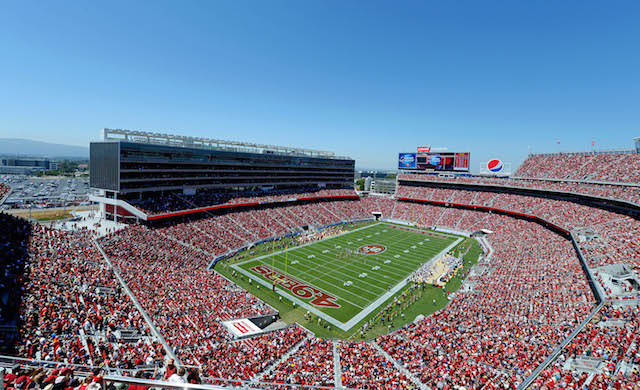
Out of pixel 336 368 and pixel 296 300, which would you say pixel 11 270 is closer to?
pixel 296 300

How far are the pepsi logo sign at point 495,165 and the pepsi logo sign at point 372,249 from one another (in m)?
34.8

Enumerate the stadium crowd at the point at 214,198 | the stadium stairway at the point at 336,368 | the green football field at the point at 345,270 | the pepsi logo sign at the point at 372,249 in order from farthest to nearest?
the pepsi logo sign at the point at 372,249, the stadium crowd at the point at 214,198, the green football field at the point at 345,270, the stadium stairway at the point at 336,368

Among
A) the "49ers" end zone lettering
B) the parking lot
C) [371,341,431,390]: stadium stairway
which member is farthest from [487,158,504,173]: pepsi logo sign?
the parking lot

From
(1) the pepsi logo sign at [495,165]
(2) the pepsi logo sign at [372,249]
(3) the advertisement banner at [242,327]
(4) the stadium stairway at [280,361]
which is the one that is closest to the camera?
(4) the stadium stairway at [280,361]

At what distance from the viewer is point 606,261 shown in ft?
73.4

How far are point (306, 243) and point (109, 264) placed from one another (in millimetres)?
24383

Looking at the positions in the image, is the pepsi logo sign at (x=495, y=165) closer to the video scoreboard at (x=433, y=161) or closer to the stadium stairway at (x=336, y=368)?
the video scoreboard at (x=433, y=161)

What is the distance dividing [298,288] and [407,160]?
166ft

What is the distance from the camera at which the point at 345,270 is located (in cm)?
3294

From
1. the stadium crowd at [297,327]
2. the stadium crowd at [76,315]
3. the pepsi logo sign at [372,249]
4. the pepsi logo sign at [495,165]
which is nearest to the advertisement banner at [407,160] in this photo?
the pepsi logo sign at [495,165]

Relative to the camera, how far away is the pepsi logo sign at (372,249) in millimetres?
39572

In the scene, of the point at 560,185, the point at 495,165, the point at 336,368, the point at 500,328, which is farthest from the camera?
the point at 495,165

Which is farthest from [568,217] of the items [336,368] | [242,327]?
[242,327]

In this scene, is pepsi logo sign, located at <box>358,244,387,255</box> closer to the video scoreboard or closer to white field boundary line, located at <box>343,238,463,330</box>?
white field boundary line, located at <box>343,238,463,330</box>
